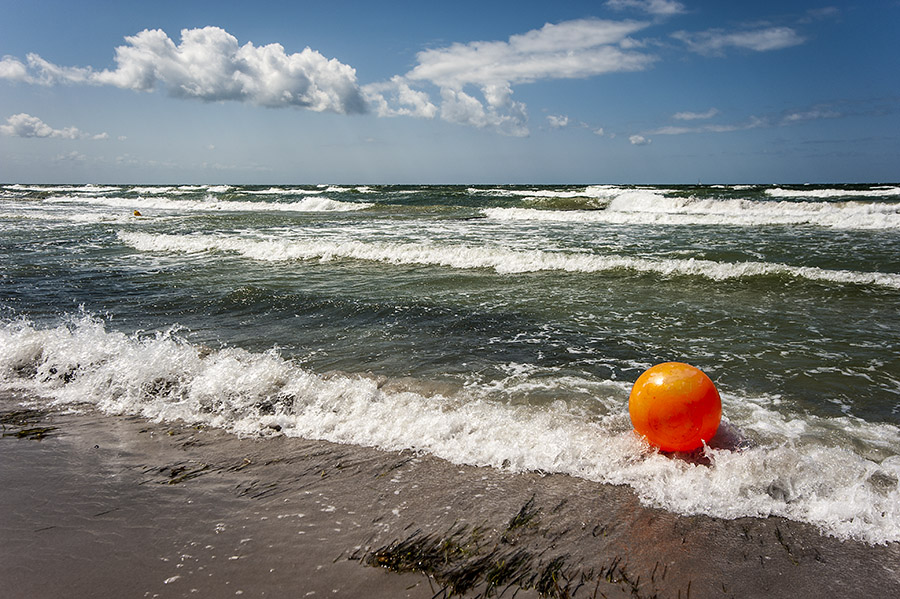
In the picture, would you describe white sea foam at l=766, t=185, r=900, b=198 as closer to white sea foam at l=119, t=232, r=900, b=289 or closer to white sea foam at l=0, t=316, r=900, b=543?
white sea foam at l=119, t=232, r=900, b=289

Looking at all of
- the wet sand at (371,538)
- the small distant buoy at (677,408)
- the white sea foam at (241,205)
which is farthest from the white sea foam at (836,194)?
the wet sand at (371,538)

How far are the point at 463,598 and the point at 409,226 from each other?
68.7 feet

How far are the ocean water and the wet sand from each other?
0.25 metres

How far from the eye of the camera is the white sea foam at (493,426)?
3258 mm

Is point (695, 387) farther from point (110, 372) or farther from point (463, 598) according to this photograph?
point (110, 372)

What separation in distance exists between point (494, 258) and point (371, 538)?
420 inches

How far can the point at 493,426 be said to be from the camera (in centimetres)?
415

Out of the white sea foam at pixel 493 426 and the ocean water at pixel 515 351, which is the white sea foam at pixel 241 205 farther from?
the white sea foam at pixel 493 426

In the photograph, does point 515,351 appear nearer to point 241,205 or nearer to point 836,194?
point 241,205

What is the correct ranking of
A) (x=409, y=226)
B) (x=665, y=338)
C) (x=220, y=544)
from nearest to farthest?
(x=220, y=544) → (x=665, y=338) → (x=409, y=226)

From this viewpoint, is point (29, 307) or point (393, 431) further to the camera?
point (29, 307)

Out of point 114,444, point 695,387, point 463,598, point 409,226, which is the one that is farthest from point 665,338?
point 409,226

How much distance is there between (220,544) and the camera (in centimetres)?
292

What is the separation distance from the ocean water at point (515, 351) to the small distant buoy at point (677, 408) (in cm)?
16
